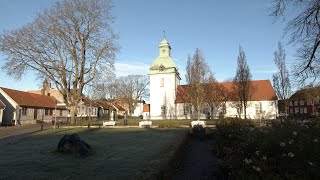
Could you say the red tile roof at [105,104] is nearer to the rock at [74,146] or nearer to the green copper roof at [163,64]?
the green copper roof at [163,64]

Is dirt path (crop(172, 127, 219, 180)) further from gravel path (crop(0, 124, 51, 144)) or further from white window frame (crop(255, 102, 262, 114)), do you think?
white window frame (crop(255, 102, 262, 114))

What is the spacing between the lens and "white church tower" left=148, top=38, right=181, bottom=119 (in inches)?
2190

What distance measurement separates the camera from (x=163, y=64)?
184ft

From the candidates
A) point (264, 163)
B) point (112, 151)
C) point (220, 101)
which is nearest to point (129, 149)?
point (112, 151)

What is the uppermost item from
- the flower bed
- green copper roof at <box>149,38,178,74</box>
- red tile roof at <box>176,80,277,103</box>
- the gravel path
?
green copper roof at <box>149,38,178,74</box>

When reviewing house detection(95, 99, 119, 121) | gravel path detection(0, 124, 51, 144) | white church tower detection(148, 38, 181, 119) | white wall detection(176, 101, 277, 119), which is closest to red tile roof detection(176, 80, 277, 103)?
white wall detection(176, 101, 277, 119)

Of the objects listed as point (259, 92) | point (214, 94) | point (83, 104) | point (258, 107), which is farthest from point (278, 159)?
point (83, 104)

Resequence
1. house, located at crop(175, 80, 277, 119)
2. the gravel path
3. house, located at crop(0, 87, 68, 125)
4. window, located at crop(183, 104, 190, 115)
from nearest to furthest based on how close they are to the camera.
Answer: the gravel path
house, located at crop(0, 87, 68, 125)
house, located at crop(175, 80, 277, 119)
window, located at crop(183, 104, 190, 115)

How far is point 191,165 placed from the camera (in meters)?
10.8

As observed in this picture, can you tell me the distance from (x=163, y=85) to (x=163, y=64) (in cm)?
439

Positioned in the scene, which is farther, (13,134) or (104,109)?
(104,109)

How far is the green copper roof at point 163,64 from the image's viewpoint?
5536cm

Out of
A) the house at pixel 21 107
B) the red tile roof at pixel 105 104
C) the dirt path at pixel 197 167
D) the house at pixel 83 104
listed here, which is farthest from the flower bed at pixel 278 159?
the red tile roof at pixel 105 104

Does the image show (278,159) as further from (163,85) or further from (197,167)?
(163,85)
